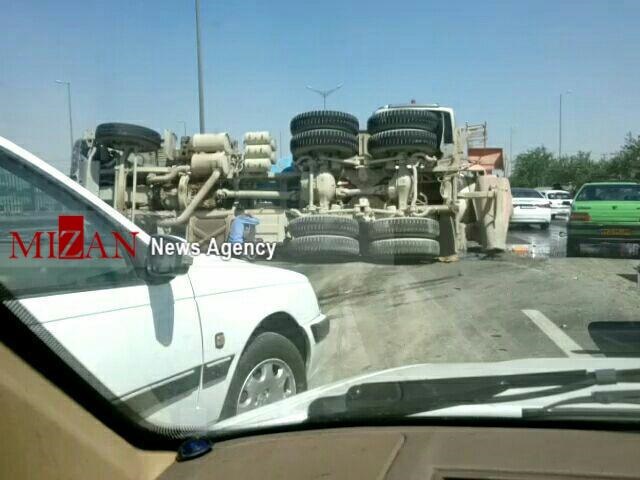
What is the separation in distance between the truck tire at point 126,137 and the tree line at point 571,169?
2148 cm

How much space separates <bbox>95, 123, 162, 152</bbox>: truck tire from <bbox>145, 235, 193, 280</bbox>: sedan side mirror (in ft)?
3.05

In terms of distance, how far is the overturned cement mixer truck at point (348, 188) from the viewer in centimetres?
902

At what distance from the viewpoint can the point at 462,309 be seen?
753cm

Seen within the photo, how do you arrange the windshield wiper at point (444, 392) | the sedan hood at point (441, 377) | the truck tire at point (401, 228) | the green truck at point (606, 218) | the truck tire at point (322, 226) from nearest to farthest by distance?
1. the sedan hood at point (441, 377)
2. the windshield wiper at point (444, 392)
3. the truck tire at point (322, 226)
4. the truck tire at point (401, 228)
5. the green truck at point (606, 218)

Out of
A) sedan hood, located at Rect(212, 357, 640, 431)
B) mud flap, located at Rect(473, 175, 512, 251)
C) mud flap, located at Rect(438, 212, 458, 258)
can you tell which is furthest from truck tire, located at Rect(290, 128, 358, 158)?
sedan hood, located at Rect(212, 357, 640, 431)

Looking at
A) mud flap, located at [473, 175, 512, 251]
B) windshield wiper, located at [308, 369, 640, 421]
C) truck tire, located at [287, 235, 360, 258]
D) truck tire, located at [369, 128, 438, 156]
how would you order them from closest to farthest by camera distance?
windshield wiper, located at [308, 369, 640, 421] < truck tire, located at [287, 235, 360, 258] < truck tire, located at [369, 128, 438, 156] < mud flap, located at [473, 175, 512, 251]

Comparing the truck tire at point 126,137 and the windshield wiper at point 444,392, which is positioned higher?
the truck tire at point 126,137

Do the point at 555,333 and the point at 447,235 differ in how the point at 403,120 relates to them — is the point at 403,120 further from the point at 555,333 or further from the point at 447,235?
the point at 555,333

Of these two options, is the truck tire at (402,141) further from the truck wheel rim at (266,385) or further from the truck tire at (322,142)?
the truck wheel rim at (266,385)

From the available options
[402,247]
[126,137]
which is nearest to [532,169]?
[402,247]

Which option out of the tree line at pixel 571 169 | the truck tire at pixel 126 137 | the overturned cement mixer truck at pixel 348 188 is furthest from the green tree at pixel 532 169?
the truck tire at pixel 126 137

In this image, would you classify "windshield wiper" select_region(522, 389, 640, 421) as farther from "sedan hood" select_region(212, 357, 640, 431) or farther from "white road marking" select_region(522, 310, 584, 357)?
"white road marking" select_region(522, 310, 584, 357)

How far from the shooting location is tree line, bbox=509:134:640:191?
26.1 metres

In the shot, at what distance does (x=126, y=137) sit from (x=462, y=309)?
4.08m
